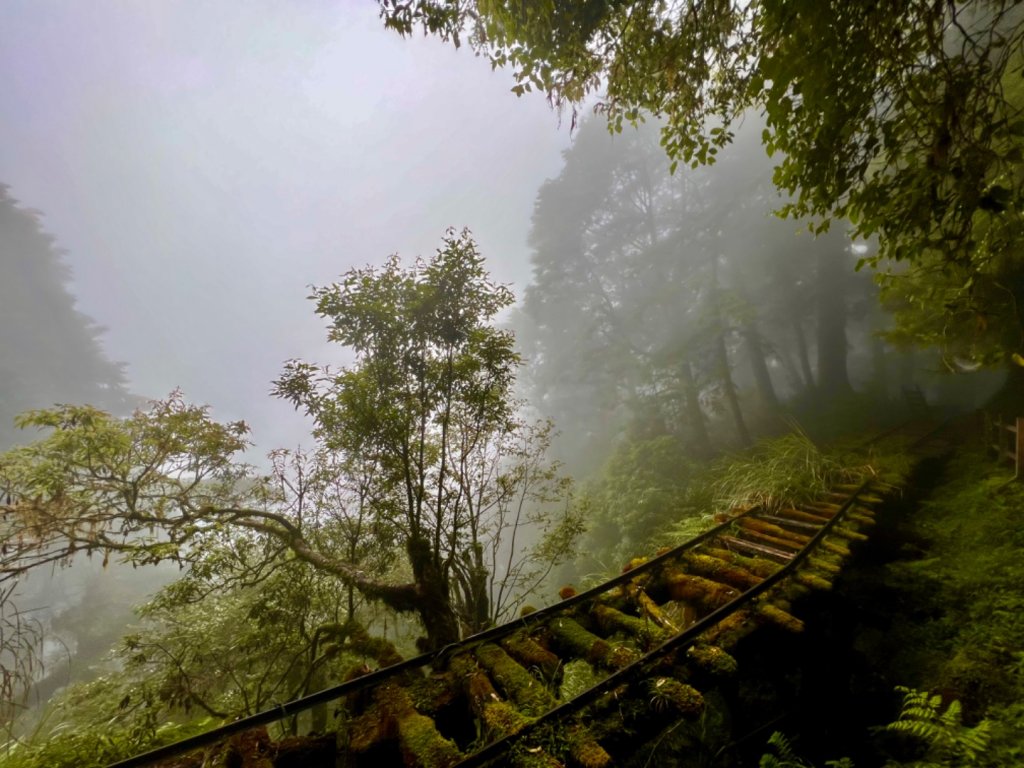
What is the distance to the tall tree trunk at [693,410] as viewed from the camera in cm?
1519

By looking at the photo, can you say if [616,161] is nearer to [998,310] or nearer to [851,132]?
[998,310]

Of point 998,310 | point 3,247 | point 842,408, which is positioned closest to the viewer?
point 998,310

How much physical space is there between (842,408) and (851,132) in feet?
60.2

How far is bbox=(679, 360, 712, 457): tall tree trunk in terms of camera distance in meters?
15.2

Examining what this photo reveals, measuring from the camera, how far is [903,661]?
3.43 metres

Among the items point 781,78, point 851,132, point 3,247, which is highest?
point 3,247

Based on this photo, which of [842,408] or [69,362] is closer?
[842,408]

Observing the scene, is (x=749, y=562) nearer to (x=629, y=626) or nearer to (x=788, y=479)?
(x=629, y=626)

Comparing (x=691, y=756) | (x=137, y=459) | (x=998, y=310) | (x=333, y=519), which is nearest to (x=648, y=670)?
(x=691, y=756)

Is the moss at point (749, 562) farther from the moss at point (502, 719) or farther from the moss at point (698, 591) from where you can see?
the moss at point (502, 719)

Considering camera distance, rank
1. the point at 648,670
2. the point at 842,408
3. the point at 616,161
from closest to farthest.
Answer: the point at 648,670 < the point at 842,408 < the point at 616,161

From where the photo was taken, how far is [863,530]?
5.12 meters

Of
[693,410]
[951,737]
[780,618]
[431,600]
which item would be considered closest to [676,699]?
[780,618]

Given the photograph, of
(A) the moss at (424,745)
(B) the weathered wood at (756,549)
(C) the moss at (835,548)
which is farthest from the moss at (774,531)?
(A) the moss at (424,745)
